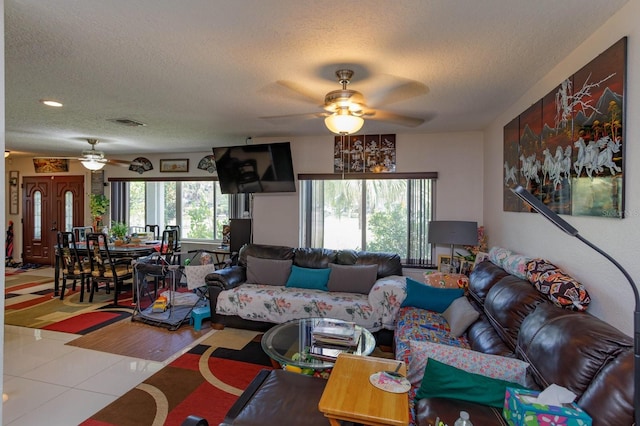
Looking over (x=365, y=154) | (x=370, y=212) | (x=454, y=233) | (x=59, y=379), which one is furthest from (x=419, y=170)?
(x=59, y=379)

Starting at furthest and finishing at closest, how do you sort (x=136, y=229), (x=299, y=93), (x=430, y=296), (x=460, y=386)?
1. (x=136, y=229)
2. (x=430, y=296)
3. (x=299, y=93)
4. (x=460, y=386)

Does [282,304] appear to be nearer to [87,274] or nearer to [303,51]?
[303,51]

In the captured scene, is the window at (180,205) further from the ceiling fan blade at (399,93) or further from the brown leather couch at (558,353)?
the brown leather couch at (558,353)

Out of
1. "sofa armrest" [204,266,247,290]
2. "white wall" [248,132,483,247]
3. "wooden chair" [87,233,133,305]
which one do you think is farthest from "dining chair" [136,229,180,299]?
"white wall" [248,132,483,247]

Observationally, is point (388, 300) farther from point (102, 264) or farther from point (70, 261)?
point (70, 261)

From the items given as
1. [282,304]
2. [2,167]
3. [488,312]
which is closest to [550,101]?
[488,312]

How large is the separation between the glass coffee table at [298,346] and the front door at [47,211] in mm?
6520

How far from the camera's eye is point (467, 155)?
14.3ft

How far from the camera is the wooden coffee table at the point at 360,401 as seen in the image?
129 cm

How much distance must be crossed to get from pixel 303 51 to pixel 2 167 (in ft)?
5.44

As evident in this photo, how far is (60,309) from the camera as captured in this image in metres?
4.41

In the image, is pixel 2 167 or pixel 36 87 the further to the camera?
pixel 36 87

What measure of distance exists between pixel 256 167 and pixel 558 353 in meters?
3.91

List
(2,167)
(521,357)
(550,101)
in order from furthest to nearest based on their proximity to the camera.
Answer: (550,101) < (521,357) < (2,167)
